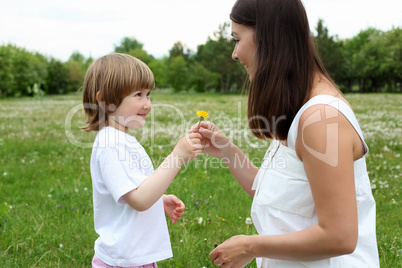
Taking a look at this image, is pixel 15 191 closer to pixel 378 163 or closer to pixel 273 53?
pixel 273 53

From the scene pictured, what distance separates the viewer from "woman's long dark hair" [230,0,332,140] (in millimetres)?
1861

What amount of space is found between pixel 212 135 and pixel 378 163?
461cm

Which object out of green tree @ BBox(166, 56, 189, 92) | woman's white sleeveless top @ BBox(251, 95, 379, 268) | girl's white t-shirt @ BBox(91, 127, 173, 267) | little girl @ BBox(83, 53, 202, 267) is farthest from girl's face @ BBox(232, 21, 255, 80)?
green tree @ BBox(166, 56, 189, 92)

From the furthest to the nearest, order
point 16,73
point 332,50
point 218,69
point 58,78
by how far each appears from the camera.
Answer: point 58,78 < point 218,69 < point 332,50 < point 16,73

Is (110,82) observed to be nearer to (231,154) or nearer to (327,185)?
(231,154)

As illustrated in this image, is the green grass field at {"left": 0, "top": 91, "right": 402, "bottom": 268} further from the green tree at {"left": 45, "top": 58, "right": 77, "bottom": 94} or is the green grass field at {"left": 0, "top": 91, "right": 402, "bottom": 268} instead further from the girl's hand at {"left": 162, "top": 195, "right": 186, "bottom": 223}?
the green tree at {"left": 45, "top": 58, "right": 77, "bottom": 94}

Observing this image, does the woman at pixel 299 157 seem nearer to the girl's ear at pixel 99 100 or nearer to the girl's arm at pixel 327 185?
the girl's arm at pixel 327 185

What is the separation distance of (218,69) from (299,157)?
207ft

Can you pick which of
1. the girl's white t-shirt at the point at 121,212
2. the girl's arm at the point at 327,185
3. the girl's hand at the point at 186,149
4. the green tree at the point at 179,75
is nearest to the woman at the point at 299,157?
the girl's arm at the point at 327,185

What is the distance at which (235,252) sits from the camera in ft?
6.03

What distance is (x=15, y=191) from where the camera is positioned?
5.12 meters

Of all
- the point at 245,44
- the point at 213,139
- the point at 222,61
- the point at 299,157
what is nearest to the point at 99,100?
the point at 213,139

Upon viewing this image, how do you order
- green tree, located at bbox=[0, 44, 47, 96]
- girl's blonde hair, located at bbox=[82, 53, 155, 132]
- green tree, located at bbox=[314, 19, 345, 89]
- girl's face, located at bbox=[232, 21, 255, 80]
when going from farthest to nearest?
green tree, located at bbox=[314, 19, 345, 89], green tree, located at bbox=[0, 44, 47, 96], girl's blonde hair, located at bbox=[82, 53, 155, 132], girl's face, located at bbox=[232, 21, 255, 80]

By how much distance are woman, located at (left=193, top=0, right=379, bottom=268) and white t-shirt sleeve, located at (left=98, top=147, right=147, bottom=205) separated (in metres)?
0.57
